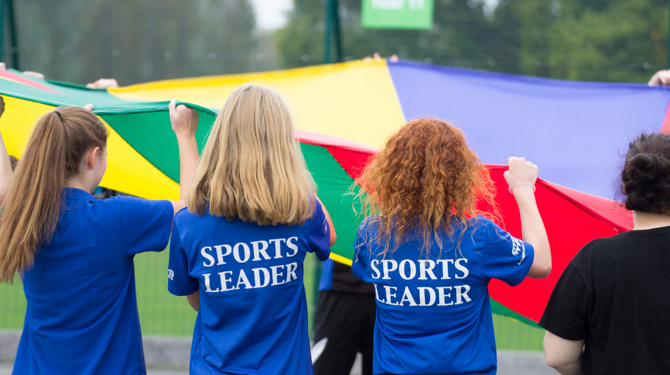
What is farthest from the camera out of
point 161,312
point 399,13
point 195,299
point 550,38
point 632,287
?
point 161,312

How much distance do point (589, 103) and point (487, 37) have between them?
6.86 feet

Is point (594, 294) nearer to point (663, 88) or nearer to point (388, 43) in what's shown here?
point (663, 88)

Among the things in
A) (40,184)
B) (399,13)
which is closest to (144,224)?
(40,184)

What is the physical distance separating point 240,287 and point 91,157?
2.04 feet

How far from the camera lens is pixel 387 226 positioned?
1967 mm

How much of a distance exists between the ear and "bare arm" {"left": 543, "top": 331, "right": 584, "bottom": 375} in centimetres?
143

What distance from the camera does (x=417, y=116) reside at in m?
3.13

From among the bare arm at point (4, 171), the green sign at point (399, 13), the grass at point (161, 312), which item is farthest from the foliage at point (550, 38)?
the bare arm at point (4, 171)

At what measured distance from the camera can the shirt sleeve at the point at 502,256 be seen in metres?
1.90

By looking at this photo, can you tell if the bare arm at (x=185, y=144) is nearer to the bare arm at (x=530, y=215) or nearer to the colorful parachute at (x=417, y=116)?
the colorful parachute at (x=417, y=116)

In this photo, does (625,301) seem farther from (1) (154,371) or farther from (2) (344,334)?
(1) (154,371)

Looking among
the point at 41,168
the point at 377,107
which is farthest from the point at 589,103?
the point at 41,168

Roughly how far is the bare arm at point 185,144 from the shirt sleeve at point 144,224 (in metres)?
0.06

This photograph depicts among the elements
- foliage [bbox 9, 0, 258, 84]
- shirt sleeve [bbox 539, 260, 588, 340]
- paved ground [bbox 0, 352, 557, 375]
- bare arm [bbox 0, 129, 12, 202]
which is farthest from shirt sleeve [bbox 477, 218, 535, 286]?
foliage [bbox 9, 0, 258, 84]
